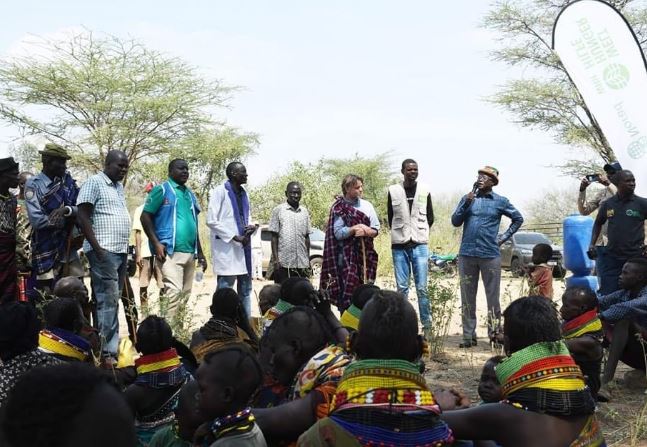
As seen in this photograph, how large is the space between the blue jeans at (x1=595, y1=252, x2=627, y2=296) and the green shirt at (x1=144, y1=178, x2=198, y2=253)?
3.67 m

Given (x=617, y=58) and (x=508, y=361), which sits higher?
(x=617, y=58)

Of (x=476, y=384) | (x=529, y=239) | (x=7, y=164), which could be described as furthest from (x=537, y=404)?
(x=529, y=239)

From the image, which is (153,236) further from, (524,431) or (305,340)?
(524,431)

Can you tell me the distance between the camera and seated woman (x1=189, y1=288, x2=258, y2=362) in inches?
164

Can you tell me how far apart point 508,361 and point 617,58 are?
669cm

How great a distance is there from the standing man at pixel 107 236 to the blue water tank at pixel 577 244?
483cm

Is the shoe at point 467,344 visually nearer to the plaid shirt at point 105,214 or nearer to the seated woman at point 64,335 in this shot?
the plaid shirt at point 105,214

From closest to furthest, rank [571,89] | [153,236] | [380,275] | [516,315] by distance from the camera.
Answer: [516,315] < [153,236] < [380,275] < [571,89]

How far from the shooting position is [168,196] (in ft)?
22.1

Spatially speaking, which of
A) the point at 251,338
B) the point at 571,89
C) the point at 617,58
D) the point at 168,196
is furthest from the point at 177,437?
the point at 571,89

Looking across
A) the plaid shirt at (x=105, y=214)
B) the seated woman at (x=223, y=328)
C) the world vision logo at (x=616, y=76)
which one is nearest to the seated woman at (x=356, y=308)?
the seated woman at (x=223, y=328)

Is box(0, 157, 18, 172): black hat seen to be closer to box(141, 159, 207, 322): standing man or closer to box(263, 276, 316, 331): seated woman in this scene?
box(141, 159, 207, 322): standing man

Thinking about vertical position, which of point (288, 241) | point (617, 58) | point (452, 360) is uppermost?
point (617, 58)

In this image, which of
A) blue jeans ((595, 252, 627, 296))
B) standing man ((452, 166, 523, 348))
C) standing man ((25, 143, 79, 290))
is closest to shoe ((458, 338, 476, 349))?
standing man ((452, 166, 523, 348))
